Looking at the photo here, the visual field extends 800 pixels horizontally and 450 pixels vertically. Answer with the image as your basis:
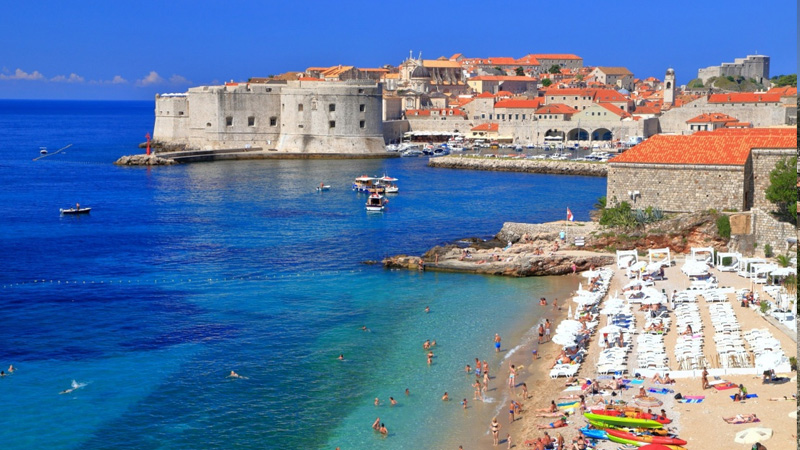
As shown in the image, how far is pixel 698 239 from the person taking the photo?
24.3 m

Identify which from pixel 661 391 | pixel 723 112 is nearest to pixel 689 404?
pixel 661 391

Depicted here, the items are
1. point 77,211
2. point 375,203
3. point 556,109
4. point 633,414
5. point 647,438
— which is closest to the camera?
→ point 647,438

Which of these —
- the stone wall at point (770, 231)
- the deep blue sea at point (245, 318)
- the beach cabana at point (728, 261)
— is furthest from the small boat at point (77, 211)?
the stone wall at point (770, 231)

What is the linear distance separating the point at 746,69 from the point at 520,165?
5794 cm

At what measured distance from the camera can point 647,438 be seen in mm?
12703

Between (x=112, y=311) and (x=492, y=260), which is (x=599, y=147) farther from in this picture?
(x=112, y=311)

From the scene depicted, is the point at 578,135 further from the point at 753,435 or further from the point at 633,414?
the point at 753,435

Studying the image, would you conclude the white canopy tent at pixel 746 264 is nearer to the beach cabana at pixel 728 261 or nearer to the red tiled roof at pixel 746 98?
the beach cabana at pixel 728 261

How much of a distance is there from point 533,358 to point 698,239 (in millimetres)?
8750

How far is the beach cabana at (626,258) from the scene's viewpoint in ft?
76.4

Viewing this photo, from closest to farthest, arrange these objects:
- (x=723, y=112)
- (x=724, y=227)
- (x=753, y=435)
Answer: (x=753, y=435)
(x=724, y=227)
(x=723, y=112)

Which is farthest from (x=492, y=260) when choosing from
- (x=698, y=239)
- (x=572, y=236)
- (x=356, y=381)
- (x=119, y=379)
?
(x=119, y=379)

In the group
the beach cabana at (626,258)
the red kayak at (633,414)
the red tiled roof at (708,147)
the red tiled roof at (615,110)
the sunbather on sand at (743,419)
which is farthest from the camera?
the red tiled roof at (615,110)

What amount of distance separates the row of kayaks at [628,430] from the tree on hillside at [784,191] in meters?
11.1
